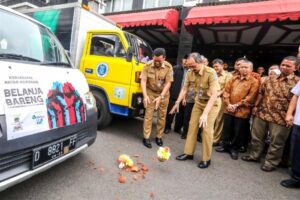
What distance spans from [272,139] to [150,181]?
6.89ft

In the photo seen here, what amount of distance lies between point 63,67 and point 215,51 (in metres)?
9.77

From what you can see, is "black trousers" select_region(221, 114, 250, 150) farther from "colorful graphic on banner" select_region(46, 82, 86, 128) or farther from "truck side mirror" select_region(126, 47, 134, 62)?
"colorful graphic on banner" select_region(46, 82, 86, 128)

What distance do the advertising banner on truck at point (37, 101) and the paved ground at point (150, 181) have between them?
0.72 meters

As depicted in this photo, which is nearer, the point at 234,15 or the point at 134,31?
the point at 234,15

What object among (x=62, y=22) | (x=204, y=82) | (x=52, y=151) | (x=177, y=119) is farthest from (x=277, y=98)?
(x=62, y=22)

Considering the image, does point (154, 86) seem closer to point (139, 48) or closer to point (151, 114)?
point (151, 114)

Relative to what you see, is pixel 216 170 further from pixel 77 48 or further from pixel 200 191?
pixel 77 48

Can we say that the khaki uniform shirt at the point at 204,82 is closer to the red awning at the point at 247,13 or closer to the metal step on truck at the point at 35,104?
the metal step on truck at the point at 35,104

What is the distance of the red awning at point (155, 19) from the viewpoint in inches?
342

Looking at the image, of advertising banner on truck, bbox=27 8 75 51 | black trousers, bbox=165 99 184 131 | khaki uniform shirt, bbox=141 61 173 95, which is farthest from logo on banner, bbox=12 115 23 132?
black trousers, bbox=165 99 184 131

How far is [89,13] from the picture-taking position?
5.02m

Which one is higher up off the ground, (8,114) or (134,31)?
(134,31)

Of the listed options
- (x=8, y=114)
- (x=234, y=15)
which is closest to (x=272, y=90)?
(x=8, y=114)

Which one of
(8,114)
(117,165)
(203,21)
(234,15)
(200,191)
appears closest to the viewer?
(8,114)
